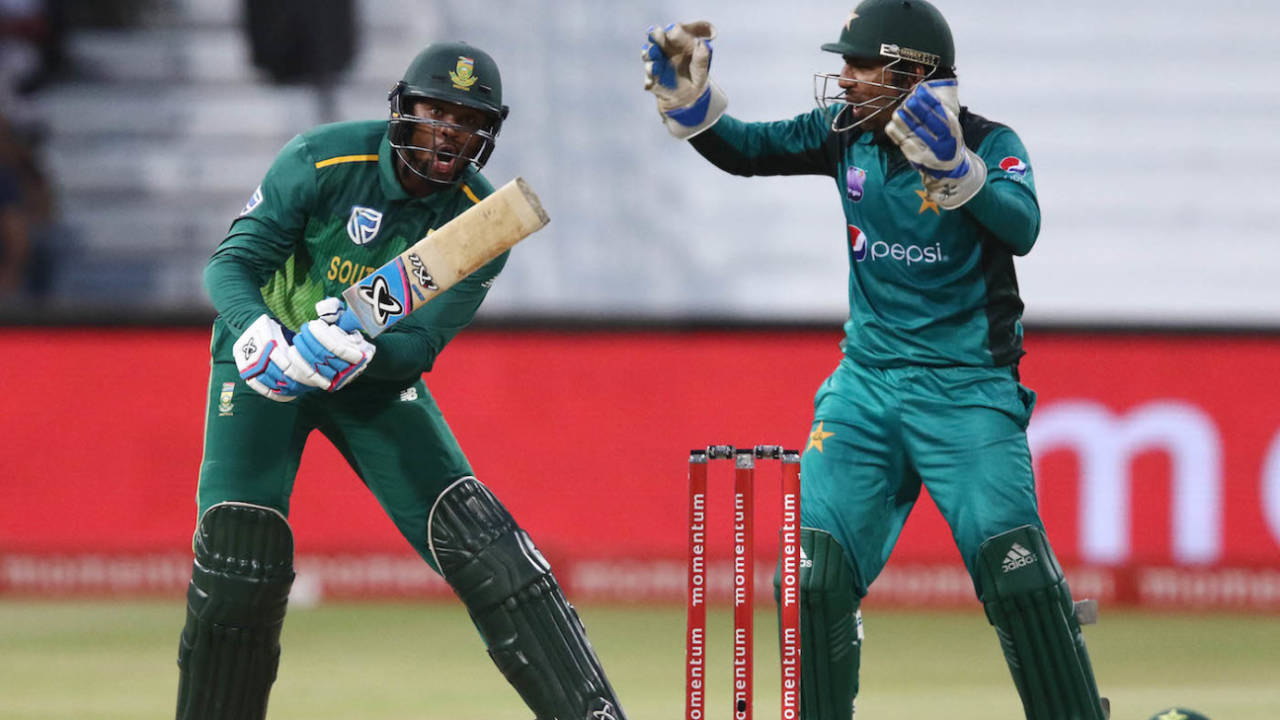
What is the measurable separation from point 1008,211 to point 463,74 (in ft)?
4.07

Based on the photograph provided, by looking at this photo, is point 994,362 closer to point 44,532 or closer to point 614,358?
point 614,358

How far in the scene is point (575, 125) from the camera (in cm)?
919

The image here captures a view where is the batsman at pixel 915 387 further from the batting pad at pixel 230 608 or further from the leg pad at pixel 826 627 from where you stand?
the batting pad at pixel 230 608

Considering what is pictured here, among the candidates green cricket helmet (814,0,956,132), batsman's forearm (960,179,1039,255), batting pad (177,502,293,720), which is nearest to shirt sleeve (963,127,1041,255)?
batsman's forearm (960,179,1039,255)

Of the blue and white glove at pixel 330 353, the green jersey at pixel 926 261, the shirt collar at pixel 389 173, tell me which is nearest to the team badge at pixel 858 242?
the green jersey at pixel 926 261

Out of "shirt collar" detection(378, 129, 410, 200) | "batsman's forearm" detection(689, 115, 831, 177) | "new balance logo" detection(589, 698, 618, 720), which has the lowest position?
"new balance logo" detection(589, 698, 618, 720)

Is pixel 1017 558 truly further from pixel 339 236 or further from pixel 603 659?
pixel 603 659

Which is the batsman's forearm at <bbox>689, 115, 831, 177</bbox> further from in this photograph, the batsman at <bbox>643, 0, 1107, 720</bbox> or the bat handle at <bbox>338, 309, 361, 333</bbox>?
the bat handle at <bbox>338, 309, 361, 333</bbox>

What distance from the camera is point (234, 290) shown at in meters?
3.97

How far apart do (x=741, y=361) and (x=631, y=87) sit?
1943 mm

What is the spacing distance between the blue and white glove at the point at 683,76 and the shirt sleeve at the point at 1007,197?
0.62m

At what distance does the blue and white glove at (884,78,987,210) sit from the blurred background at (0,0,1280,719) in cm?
237

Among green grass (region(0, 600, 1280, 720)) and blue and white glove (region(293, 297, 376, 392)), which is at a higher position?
blue and white glove (region(293, 297, 376, 392))

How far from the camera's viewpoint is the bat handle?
385 cm
